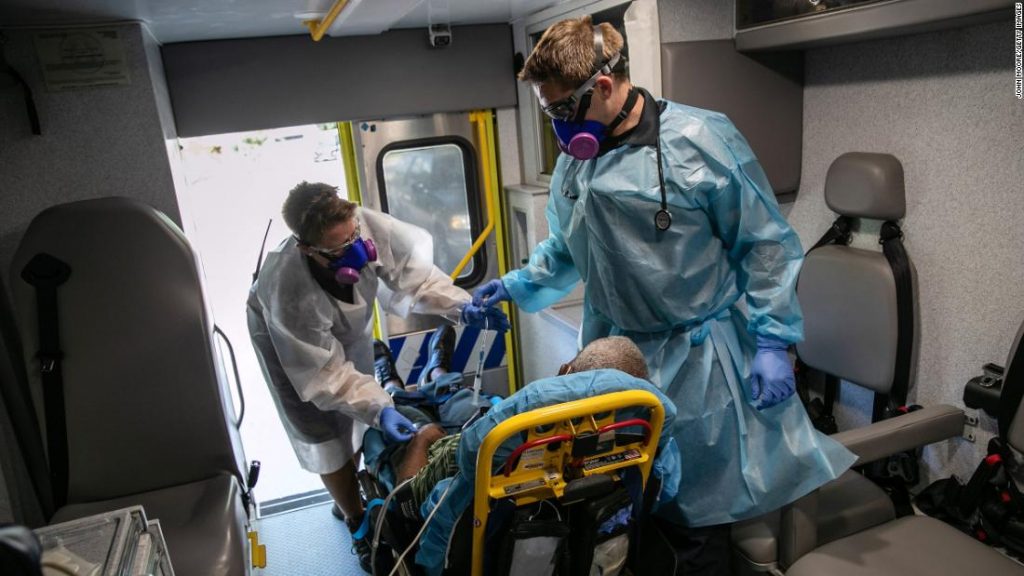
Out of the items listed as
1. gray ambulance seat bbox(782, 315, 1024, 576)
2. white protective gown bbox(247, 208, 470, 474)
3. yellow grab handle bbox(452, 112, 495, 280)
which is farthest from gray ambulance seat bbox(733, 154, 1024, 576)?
yellow grab handle bbox(452, 112, 495, 280)

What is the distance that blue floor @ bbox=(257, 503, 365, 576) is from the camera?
9.04 feet

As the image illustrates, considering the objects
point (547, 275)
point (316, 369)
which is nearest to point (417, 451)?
point (316, 369)

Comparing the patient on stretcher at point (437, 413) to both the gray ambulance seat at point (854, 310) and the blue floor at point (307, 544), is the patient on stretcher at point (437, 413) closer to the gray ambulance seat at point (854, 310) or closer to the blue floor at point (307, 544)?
the gray ambulance seat at point (854, 310)

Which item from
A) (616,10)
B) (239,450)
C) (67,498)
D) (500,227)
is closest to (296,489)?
(239,450)

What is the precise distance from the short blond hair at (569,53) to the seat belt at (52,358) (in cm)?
157

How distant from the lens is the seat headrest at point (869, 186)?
2.15 meters

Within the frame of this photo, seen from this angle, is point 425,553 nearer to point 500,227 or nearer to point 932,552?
point 932,552

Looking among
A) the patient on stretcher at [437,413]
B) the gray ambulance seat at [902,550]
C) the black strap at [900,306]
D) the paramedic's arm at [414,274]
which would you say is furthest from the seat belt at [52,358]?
the black strap at [900,306]

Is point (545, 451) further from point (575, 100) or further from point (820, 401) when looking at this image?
point (820, 401)

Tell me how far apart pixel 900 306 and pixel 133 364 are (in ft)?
8.13

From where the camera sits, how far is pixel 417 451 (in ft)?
6.88

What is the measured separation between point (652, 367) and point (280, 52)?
2207mm

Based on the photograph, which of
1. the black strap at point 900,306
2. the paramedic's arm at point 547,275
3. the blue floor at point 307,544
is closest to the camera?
the black strap at point 900,306

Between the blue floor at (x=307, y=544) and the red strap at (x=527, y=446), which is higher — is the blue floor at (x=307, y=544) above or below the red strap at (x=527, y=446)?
below
